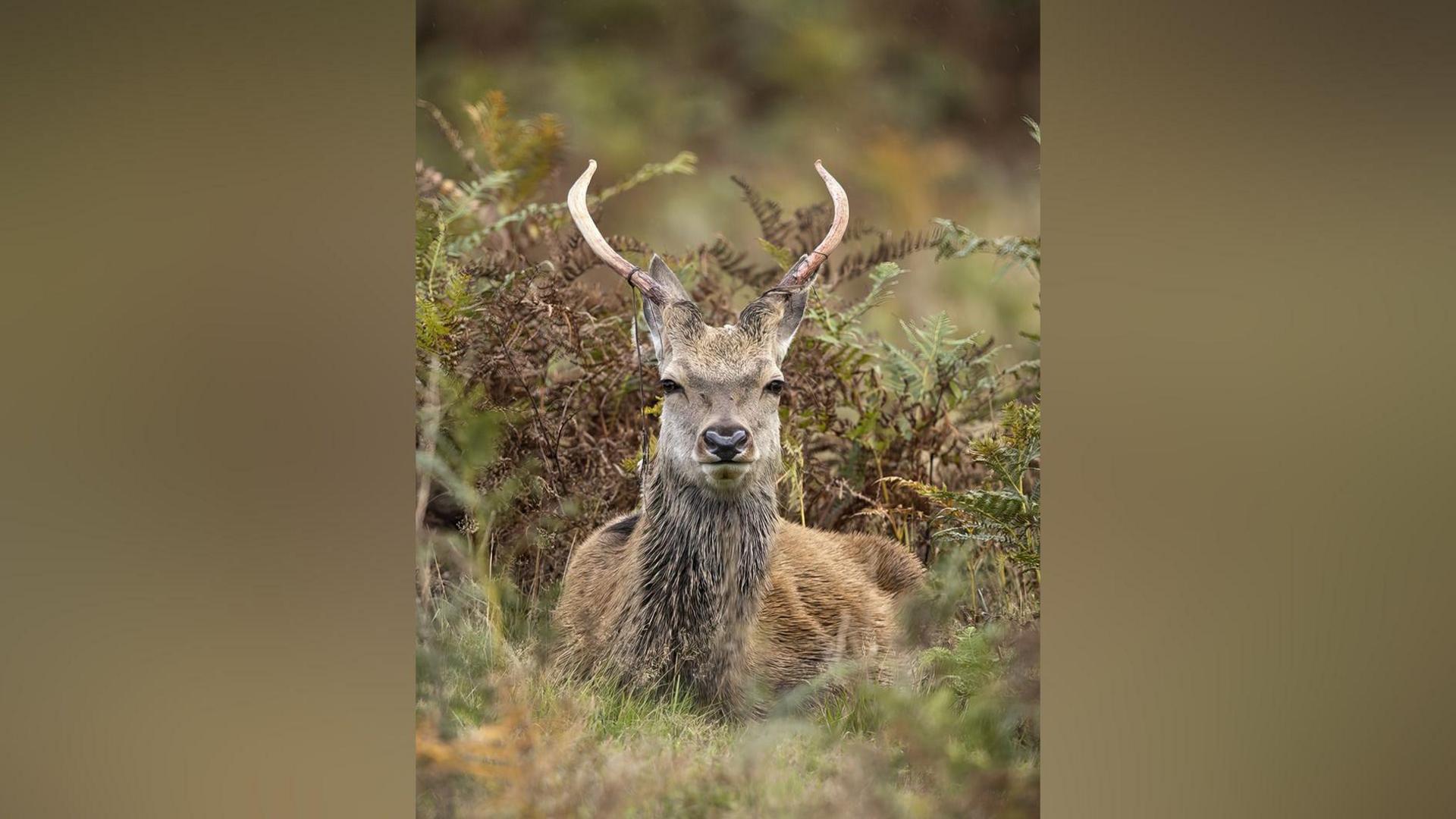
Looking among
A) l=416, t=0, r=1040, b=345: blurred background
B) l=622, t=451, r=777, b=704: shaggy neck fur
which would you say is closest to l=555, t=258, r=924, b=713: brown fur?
l=622, t=451, r=777, b=704: shaggy neck fur

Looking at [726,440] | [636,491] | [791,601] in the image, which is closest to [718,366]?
[726,440]

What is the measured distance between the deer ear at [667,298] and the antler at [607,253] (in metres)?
0.02

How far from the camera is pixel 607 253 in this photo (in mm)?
3365

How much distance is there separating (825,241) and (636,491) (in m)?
0.83

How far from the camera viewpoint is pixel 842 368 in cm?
354

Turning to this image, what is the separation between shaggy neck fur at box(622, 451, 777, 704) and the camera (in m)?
3.25

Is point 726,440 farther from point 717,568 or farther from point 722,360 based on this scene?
point 717,568

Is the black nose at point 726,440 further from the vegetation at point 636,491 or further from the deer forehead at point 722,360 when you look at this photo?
the vegetation at point 636,491

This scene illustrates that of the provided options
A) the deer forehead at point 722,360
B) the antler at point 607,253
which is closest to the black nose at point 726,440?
the deer forehead at point 722,360
